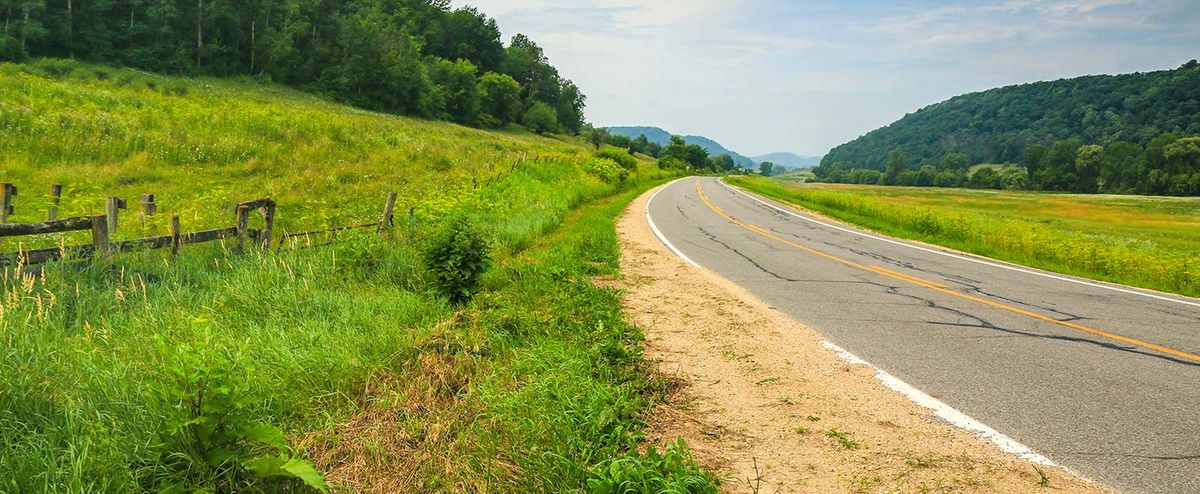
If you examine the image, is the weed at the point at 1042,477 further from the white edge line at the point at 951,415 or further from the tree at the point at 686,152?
the tree at the point at 686,152

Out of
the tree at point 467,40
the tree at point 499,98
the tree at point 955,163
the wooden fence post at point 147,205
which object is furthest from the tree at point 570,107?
the wooden fence post at point 147,205

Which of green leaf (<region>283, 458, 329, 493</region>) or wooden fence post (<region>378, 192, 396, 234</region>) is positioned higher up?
wooden fence post (<region>378, 192, 396, 234</region>)

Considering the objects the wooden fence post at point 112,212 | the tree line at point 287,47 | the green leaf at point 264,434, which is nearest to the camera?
the green leaf at point 264,434

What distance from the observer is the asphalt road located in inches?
147

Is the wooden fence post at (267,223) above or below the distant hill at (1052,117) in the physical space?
below

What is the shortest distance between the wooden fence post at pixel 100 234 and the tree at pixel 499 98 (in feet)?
276

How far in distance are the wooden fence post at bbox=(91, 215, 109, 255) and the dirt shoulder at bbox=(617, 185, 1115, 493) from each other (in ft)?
22.2

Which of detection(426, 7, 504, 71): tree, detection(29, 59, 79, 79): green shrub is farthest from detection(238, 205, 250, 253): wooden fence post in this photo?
detection(426, 7, 504, 71): tree

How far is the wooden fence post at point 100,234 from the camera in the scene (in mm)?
7020

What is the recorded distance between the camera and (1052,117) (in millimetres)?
125688

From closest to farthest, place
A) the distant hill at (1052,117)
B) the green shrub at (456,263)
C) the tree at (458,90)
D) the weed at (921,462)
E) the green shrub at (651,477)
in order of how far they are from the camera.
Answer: the green shrub at (651,477), the weed at (921,462), the green shrub at (456,263), the tree at (458,90), the distant hill at (1052,117)

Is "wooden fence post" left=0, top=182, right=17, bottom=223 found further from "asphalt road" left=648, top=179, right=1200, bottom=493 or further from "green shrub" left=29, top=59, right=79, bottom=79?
"green shrub" left=29, top=59, right=79, bottom=79

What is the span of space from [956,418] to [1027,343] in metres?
2.49

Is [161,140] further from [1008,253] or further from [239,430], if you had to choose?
[1008,253]
